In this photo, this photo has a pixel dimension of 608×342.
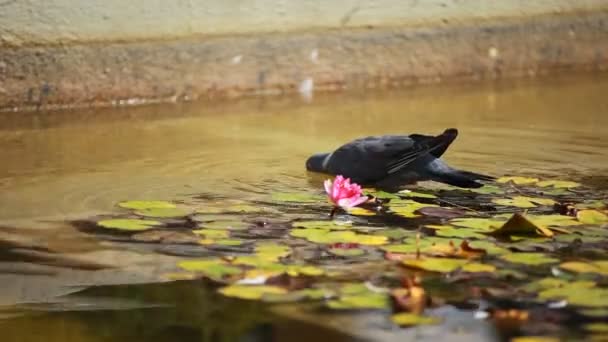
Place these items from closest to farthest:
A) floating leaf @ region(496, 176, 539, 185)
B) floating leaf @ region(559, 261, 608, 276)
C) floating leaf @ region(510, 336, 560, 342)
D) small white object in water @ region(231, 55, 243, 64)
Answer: floating leaf @ region(510, 336, 560, 342) → floating leaf @ region(559, 261, 608, 276) → floating leaf @ region(496, 176, 539, 185) → small white object in water @ region(231, 55, 243, 64)

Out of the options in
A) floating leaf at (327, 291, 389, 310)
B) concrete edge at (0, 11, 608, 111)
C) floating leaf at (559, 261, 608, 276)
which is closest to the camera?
floating leaf at (327, 291, 389, 310)

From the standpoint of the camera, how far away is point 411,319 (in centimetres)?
283

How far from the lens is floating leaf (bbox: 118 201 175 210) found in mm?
3999

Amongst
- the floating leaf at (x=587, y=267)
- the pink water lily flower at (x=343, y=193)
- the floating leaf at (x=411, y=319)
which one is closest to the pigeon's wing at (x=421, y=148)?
the pink water lily flower at (x=343, y=193)

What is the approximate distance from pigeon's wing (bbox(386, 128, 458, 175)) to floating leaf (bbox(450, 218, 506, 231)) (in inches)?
22.4

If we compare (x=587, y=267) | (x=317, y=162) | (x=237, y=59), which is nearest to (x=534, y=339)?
(x=587, y=267)

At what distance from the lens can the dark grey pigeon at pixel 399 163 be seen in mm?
4297

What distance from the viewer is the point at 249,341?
108 inches

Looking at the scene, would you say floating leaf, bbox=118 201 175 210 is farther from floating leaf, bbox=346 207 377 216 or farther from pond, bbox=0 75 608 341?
floating leaf, bbox=346 207 377 216

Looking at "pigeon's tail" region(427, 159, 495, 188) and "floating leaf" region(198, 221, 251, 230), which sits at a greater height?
"pigeon's tail" region(427, 159, 495, 188)

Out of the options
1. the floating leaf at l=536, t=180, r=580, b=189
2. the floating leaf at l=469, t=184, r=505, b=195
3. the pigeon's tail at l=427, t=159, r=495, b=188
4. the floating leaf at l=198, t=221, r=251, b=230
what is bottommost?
the floating leaf at l=198, t=221, r=251, b=230

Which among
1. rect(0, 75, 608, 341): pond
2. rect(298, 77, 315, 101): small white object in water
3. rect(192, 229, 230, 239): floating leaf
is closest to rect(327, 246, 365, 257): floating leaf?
rect(0, 75, 608, 341): pond

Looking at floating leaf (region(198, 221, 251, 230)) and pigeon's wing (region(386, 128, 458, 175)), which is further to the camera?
pigeon's wing (region(386, 128, 458, 175))

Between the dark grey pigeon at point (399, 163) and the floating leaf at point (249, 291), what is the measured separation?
1305 millimetres
